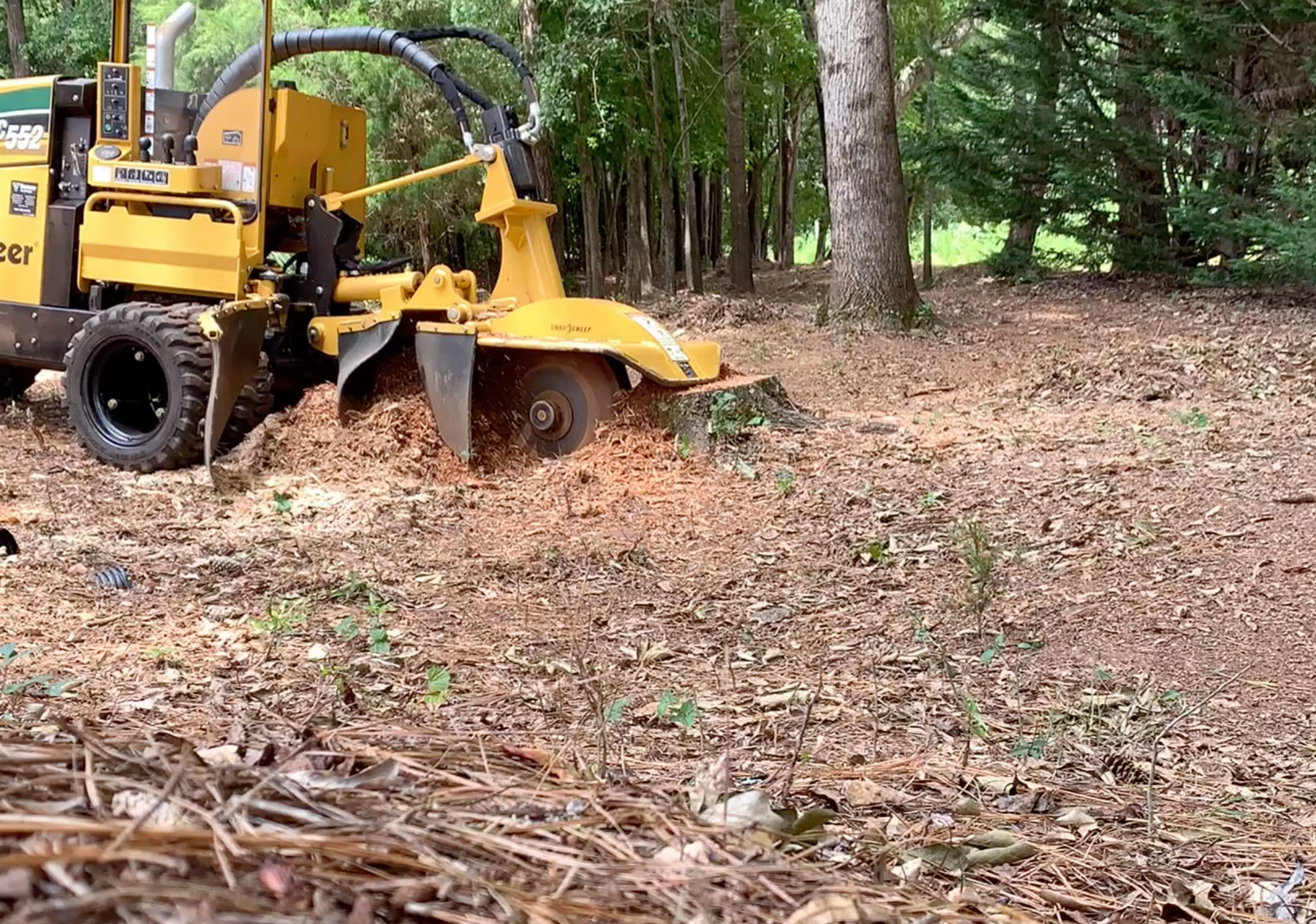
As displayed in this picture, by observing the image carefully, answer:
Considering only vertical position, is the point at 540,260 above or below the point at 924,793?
above

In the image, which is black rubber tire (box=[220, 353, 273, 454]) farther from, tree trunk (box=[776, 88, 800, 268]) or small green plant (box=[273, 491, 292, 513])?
tree trunk (box=[776, 88, 800, 268])

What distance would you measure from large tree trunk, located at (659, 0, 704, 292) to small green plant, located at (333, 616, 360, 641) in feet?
40.9

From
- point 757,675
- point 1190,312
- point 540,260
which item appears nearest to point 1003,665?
point 757,675

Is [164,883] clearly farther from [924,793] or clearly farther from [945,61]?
[945,61]

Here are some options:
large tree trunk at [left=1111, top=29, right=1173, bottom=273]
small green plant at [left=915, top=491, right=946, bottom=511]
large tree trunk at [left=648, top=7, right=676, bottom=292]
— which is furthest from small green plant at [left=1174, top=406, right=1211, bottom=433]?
large tree trunk at [left=648, top=7, right=676, bottom=292]

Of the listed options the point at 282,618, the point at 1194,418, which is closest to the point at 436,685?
the point at 282,618

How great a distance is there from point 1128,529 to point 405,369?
429cm

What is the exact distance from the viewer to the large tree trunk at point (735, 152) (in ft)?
51.6

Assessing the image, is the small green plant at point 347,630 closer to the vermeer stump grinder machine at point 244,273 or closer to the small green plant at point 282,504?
the small green plant at point 282,504

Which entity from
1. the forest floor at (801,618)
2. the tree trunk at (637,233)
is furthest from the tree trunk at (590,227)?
the forest floor at (801,618)

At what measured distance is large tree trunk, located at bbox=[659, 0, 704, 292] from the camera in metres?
15.6

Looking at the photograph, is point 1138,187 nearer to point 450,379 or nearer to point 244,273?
point 450,379

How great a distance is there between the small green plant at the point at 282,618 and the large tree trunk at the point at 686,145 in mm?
12179

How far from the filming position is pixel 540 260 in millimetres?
7484
